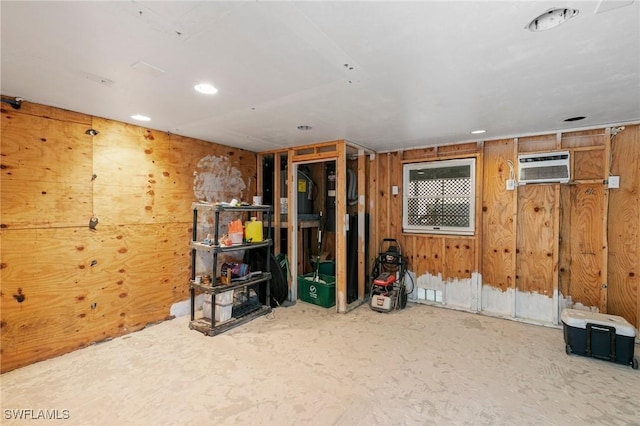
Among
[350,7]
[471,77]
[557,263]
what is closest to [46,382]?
[350,7]

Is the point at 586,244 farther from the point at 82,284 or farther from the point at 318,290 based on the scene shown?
the point at 82,284

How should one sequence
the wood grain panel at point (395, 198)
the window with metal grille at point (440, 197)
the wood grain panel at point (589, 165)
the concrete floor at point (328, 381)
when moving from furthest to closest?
the wood grain panel at point (395, 198) → the window with metal grille at point (440, 197) → the wood grain panel at point (589, 165) → the concrete floor at point (328, 381)

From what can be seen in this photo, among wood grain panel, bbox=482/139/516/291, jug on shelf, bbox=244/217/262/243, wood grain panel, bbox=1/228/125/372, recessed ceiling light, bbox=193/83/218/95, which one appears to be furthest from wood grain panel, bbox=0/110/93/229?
wood grain panel, bbox=482/139/516/291

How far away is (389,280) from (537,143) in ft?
8.23

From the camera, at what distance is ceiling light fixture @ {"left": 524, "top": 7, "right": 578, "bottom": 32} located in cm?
130

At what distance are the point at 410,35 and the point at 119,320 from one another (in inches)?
144

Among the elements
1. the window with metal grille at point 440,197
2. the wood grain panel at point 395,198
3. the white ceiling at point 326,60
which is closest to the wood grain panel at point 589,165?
the white ceiling at point 326,60

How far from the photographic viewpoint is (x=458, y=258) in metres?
4.02

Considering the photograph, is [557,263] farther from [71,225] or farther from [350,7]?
[71,225]

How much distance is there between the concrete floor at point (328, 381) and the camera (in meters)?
1.92

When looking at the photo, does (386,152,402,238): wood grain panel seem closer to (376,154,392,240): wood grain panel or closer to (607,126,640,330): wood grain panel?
(376,154,392,240): wood grain panel

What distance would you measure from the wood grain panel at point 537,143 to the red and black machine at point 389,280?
204 cm

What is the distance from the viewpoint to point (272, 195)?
191 inches

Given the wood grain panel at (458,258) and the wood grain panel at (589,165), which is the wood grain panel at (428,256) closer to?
the wood grain panel at (458,258)
